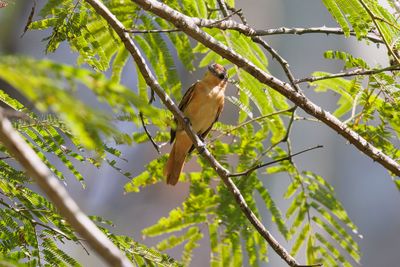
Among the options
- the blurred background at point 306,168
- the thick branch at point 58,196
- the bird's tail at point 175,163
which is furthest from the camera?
the blurred background at point 306,168

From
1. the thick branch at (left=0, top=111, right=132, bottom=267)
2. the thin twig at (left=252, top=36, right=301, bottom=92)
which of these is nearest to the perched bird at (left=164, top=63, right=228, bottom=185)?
the thin twig at (left=252, top=36, right=301, bottom=92)

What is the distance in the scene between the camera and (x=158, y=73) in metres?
3.29

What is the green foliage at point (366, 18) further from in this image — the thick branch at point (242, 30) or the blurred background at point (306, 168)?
the blurred background at point (306, 168)

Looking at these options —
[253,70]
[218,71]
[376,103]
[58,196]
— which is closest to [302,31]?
[253,70]

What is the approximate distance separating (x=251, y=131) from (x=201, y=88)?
3.56ft

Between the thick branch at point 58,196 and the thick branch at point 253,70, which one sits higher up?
the thick branch at point 253,70

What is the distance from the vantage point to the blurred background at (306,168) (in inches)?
348

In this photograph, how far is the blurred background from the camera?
8828 mm

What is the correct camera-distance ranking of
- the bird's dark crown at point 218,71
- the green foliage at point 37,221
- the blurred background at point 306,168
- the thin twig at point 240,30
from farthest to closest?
the blurred background at point 306,168
the bird's dark crown at point 218,71
the thin twig at point 240,30
the green foliage at point 37,221

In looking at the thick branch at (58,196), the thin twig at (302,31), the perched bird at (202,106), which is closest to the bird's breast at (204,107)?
the perched bird at (202,106)

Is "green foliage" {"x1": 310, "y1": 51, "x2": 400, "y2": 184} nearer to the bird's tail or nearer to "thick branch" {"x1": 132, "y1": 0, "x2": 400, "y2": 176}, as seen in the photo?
"thick branch" {"x1": 132, "y1": 0, "x2": 400, "y2": 176}

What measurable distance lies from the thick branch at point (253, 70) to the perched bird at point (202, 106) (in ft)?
4.65

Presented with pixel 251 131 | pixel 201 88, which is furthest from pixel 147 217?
pixel 251 131

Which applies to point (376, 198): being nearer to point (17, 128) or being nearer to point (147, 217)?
point (147, 217)
